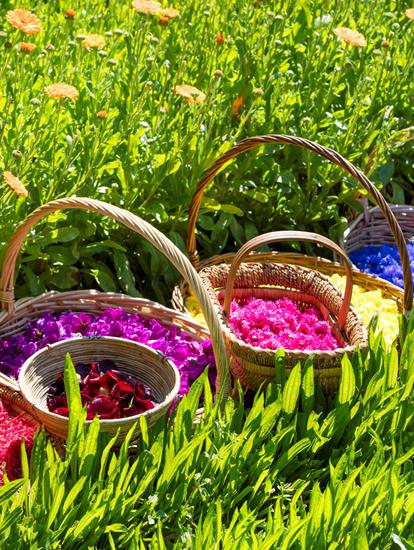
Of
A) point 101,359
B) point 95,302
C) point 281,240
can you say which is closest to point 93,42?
point 95,302

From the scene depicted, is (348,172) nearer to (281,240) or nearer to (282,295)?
(281,240)

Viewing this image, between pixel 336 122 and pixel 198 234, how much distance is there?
2.35 feet

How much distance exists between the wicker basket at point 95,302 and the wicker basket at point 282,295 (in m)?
0.14

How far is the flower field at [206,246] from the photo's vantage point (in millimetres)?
1935

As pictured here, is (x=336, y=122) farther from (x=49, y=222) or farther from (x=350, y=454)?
(x=350, y=454)

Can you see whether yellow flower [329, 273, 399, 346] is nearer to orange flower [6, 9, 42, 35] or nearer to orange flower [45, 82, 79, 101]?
orange flower [45, 82, 79, 101]

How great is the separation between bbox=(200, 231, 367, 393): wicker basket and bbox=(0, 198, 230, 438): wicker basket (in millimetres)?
140

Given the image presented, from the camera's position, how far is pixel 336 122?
3674 mm

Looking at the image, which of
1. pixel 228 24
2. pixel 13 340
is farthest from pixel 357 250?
pixel 13 340

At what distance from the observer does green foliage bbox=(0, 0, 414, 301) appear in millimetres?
3066

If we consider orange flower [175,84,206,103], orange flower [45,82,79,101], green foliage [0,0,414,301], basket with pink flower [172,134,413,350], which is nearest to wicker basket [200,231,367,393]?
basket with pink flower [172,134,413,350]

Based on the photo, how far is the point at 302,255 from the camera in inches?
137

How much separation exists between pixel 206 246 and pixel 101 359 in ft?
3.61

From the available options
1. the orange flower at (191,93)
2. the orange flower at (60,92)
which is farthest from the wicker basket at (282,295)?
the orange flower at (60,92)
